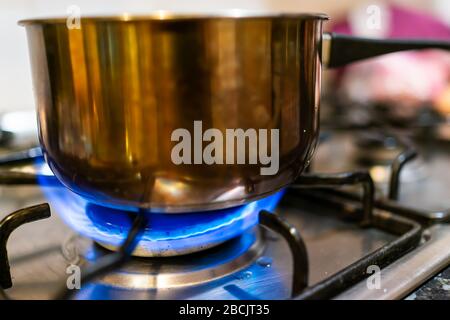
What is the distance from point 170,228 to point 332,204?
0.22 metres

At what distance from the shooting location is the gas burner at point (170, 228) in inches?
15.3

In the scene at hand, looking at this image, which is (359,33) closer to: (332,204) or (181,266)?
(332,204)

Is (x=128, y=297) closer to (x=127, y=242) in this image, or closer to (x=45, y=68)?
(x=127, y=242)

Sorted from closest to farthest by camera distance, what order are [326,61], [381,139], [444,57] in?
[326,61]
[381,139]
[444,57]

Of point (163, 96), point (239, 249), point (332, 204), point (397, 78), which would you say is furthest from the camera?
point (397, 78)

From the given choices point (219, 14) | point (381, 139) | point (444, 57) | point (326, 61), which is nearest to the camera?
point (219, 14)

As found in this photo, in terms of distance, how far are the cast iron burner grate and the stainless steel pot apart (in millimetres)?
39

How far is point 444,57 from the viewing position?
1.27m

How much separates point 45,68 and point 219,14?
0.14m

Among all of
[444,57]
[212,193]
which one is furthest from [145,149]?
[444,57]

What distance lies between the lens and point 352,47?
1.51 ft

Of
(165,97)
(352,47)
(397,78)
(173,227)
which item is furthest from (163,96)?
(397,78)

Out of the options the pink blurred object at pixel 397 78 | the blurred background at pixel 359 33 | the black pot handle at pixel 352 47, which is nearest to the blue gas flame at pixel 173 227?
the black pot handle at pixel 352 47

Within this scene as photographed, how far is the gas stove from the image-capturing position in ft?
1.16
